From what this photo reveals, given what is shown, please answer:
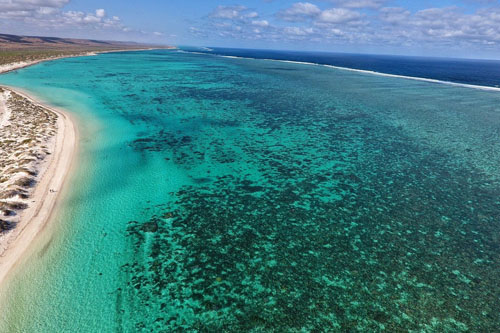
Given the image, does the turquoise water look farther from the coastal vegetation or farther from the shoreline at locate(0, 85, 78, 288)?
the coastal vegetation

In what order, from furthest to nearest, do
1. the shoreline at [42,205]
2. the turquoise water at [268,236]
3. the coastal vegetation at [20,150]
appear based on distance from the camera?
the coastal vegetation at [20,150] → the shoreline at [42,205] → the turquoise water at [268,236]

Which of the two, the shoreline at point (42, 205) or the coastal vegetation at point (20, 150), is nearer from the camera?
the shoreline at point (42, 205)

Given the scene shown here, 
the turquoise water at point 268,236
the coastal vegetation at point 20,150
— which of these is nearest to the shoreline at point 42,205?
the coastal vegetation at point 20,150

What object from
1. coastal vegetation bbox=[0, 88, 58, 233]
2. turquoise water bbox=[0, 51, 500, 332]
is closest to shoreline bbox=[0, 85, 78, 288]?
coastal vegetation bbox=[0, 88, 58, 233]

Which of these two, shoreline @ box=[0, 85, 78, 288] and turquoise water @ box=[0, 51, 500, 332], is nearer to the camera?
turquoise water @ box=[0, 51, 500, 332]

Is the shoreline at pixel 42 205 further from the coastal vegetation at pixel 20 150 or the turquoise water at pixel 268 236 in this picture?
the turquoise water at pixel 268 236

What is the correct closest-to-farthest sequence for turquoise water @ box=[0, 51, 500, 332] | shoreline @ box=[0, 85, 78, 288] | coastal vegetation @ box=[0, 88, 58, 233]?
turquoise water @ box=[0, 51, 500, 332] → shoreline @ box=[0, 85, 78, 288] → coastal vegetation @ box=[0, 88, 58, 233]

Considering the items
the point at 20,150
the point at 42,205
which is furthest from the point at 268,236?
the point at 20,150

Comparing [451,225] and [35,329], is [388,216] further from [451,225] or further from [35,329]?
[35,329]
